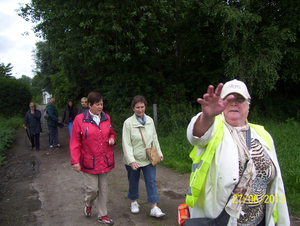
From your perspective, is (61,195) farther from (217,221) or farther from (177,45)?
(177,45)

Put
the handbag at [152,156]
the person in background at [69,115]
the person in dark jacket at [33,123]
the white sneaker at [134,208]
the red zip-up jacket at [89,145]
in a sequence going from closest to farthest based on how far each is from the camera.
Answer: the red zip-up jacket at [89,145] → the handbag at [152,156] → the white sneaker at [134,208] → the person in dark jacket at [33,123] → the person in background at [69,115]

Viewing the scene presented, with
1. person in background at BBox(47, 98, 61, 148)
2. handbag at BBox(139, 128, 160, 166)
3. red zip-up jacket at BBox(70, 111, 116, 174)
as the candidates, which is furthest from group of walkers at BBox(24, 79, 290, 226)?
person in background at BBox(47, 98, 61, 148)

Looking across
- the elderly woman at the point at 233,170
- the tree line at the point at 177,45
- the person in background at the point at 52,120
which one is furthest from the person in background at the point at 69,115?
the elderly woman at the point at 233,170

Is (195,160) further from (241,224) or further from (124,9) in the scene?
(124,9)

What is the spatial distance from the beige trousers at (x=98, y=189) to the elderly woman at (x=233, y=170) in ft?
6.54

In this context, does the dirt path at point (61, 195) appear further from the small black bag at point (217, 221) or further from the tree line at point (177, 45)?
the tree line at point (177, 45)

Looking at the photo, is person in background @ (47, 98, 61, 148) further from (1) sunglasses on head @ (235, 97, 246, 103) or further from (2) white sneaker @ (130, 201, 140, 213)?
(1) sunglasses on head @ (235, 97, 246, 103)

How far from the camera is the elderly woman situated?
1812 mm

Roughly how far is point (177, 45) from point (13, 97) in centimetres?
1415

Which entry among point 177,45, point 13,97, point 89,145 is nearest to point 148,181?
point 89,145

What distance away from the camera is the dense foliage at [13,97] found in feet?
62.3

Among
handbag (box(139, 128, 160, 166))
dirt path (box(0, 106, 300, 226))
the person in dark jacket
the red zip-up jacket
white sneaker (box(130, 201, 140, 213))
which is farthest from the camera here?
the person in dark jacket

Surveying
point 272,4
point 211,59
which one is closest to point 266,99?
point 211,59

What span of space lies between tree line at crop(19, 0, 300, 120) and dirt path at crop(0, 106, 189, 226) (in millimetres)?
4886
